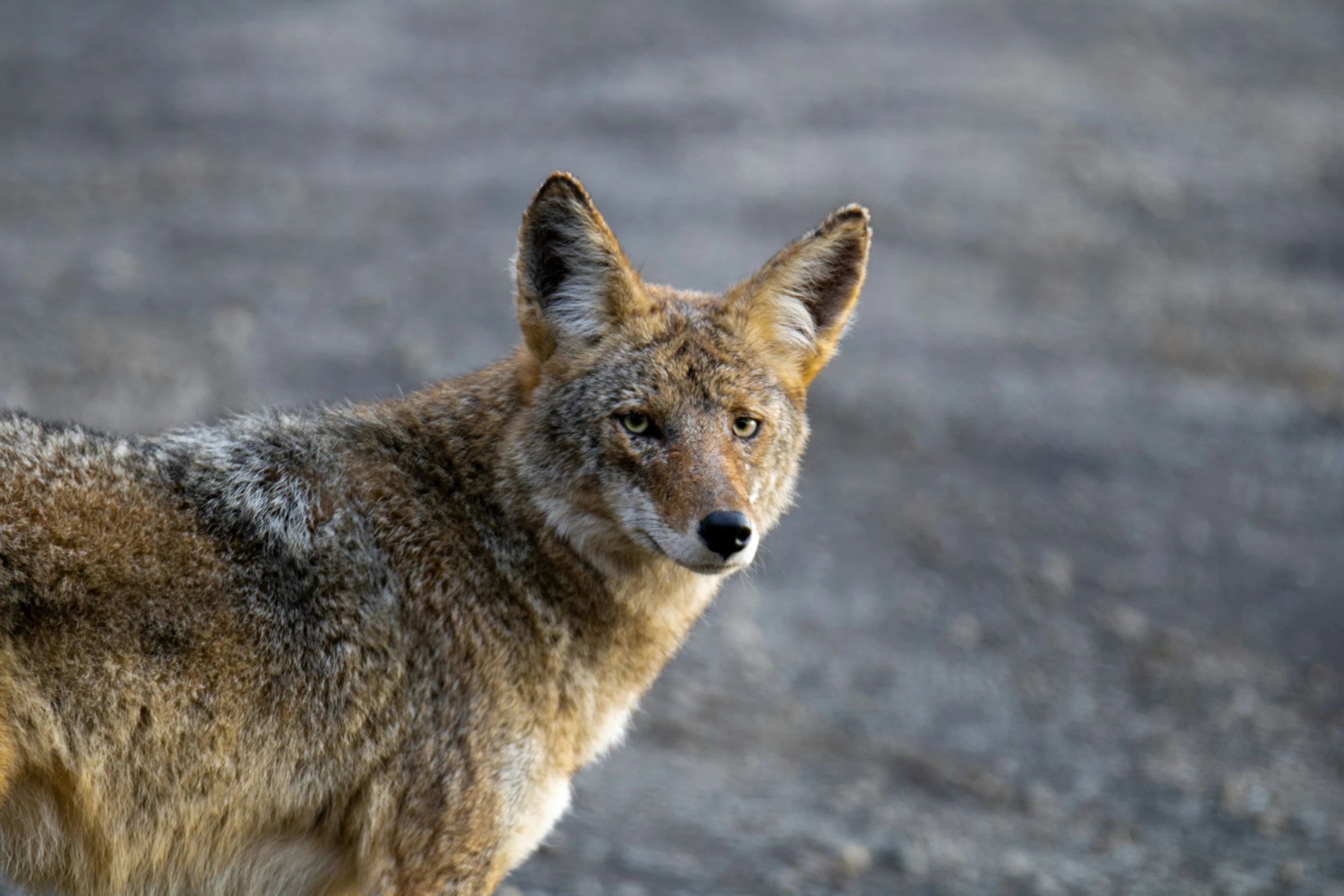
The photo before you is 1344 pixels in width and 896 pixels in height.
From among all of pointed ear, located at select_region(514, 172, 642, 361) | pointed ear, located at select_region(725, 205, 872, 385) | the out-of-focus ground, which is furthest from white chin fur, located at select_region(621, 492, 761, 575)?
the out-of-focus ground

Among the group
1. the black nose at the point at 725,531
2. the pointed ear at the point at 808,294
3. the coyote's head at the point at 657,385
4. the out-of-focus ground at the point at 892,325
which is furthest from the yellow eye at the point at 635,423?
the out-of-focus ground at the point at 892,325

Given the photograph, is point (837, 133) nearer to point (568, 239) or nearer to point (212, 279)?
point (212, 279)

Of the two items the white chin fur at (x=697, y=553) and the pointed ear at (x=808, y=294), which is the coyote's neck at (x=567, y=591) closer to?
the white chin fur at (x=697, y=553)

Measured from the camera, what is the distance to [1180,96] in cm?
2164

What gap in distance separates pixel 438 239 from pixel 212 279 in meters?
2.96

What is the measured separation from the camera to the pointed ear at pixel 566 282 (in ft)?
18.5

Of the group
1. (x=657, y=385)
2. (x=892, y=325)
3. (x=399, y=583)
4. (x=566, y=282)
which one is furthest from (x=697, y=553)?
(x=892, y=325)

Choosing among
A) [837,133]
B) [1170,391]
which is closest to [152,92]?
[837,133]

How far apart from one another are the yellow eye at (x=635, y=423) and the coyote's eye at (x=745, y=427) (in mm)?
410

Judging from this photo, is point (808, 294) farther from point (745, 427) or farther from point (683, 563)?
point (683, 563)

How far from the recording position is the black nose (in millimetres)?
5000

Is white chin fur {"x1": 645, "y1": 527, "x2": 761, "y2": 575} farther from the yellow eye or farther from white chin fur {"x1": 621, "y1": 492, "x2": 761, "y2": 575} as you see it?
the yellow eye

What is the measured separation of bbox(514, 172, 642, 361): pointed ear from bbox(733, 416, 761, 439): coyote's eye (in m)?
0.73

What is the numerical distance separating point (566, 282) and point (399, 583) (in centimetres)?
157
